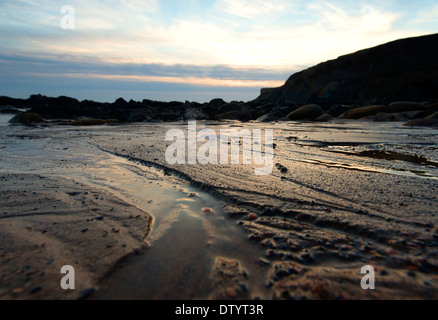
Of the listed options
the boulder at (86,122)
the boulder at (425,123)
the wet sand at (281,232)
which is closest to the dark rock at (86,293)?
the wet sand at (281,232)

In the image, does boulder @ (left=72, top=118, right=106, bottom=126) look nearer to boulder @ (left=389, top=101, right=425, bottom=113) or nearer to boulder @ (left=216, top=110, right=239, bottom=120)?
boulder @ (left=216, top=110, right=239, bottom=120)

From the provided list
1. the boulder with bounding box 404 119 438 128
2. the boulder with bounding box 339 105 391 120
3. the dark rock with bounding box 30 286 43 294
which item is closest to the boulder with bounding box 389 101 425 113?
the boulder with bounding box 339 105 391 120

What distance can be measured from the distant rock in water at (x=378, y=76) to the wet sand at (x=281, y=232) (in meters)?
27.4

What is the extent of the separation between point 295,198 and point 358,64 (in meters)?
42.7

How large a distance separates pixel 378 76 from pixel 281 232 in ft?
133

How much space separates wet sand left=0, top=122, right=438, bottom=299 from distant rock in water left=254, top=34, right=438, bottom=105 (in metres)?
27.4

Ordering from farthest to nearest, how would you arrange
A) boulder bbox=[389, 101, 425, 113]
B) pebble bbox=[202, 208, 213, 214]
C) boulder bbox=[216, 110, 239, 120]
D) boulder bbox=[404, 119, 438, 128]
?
1. boulder bbox=[216, 110, 239, 120]
2. boulder bbox=[389, 101, 425, 113]
3. boulder bbox=[404, 119, 438, 128]
4. pebble bbox=[202, 208, 213, 214]

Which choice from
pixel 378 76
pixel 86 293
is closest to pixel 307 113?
pixel 86 293

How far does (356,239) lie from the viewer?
1563 mm

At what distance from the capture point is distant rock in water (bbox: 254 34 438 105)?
97.8ft

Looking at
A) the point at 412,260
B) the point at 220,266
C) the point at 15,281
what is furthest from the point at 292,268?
the point at 15,281

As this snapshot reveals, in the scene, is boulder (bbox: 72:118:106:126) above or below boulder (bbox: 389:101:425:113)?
below

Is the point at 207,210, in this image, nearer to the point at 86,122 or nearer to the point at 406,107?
the point at 86,122

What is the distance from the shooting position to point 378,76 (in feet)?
111
